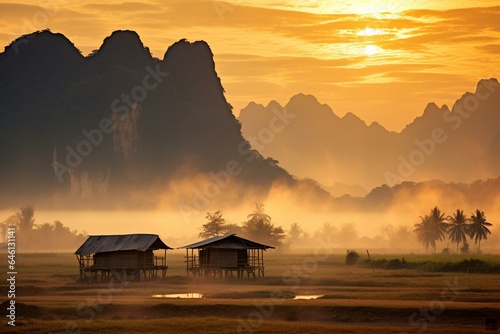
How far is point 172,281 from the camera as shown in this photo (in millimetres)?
71812

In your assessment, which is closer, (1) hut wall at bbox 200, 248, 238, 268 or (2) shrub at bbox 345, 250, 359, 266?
(1) hut wall at bbox 200, 248, 238, 268

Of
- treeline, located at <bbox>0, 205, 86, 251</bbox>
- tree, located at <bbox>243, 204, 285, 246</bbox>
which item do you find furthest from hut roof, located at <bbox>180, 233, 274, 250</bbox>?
treeline, located at <bbox>0, 205, 86, 251</bbox>

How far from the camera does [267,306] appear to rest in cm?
4941

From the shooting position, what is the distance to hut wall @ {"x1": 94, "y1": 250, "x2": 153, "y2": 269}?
7519 cm

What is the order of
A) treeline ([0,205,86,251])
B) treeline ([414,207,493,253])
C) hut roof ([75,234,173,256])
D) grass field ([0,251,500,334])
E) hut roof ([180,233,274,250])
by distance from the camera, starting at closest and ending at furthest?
grass field ([0,251,500,334]) < hut roof ([180,233,274,250]) < hut roof ([75,234,173,256]) < treeline ([414,207,493,253]) < treeline ([0,205,86,251])

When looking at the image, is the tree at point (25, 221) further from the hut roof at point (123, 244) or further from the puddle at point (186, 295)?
the puddle at point (186, 295)

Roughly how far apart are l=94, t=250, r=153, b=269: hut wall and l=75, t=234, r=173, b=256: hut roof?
2.85 feet

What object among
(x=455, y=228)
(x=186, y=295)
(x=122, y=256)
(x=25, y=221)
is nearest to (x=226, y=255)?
(x=122, y=256)

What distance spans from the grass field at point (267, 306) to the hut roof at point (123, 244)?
11.8 feet

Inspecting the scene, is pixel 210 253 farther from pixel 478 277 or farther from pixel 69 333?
pixel 69 333

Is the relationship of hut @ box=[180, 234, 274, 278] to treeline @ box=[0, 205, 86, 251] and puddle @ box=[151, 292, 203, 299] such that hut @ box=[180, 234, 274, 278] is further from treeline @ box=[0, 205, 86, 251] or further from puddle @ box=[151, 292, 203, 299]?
treeline @ box=[0, 205, 86, 251]

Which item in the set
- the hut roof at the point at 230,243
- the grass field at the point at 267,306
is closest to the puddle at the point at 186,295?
the grass field at the point at 267,306

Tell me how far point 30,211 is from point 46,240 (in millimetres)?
6850

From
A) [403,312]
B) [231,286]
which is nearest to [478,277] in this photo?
[231,286]
